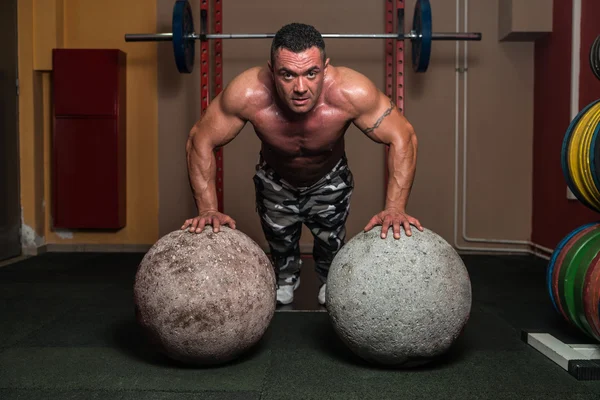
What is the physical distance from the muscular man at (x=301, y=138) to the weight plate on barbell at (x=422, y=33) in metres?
1.16

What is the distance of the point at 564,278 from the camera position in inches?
83.0

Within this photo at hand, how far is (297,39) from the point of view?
6.38ft

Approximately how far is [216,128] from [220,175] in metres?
1.60

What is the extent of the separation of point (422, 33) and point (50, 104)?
9.15 feet

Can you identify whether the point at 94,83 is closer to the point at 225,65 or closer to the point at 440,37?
the point at 225,65

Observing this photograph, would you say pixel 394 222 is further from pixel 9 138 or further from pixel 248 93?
pixel 9 138

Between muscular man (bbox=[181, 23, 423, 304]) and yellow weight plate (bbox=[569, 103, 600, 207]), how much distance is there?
0.56 meters

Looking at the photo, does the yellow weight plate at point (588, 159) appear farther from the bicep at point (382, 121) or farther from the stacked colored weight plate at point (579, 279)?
the bicep at point (382, 121)

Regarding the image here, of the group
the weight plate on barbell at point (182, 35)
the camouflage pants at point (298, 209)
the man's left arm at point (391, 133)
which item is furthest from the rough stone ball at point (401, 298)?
the weight plate on barbell at point (182, 35)

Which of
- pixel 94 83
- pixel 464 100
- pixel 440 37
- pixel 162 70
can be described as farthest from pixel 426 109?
pixel 94 83

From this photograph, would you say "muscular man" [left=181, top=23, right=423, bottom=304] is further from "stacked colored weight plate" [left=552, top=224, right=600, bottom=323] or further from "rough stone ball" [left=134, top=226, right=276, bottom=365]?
"stacked colored weight plate" [left=552, top=224, right=600, bottom=323]

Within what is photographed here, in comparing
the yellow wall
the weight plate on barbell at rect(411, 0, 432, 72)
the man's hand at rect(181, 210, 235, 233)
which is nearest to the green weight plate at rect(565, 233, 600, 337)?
Result: the man's hand at rect(181, 210, 235, 233)

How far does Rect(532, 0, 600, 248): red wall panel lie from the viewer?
3562mm

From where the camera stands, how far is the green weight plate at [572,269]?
6.75 ft
